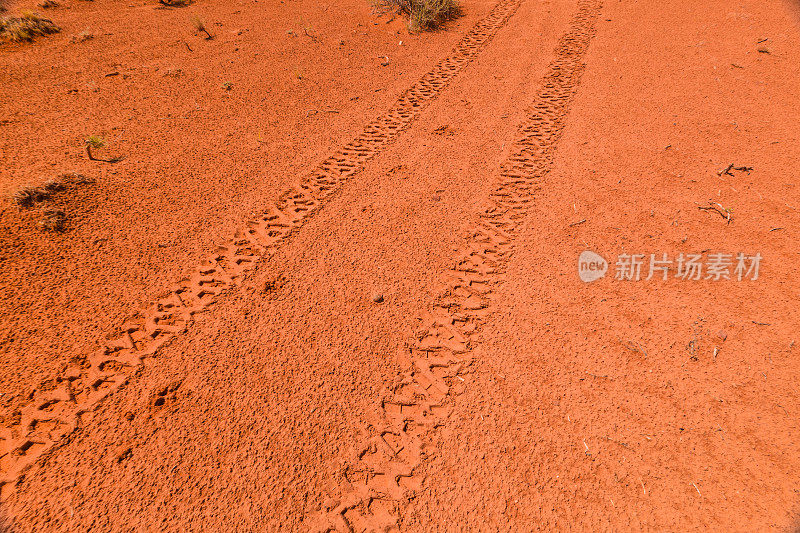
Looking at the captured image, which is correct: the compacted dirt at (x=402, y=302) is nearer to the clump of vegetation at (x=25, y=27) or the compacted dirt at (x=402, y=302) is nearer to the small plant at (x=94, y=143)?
the small plant at (x=94, y=143)

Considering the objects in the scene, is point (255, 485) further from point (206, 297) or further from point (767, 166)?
point (767, 166)

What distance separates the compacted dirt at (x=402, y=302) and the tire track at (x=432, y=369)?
2 centimetres

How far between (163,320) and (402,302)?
5.30 ft

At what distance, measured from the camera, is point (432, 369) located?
7.46 feet

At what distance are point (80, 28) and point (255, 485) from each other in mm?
7950

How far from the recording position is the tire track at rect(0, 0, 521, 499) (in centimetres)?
197

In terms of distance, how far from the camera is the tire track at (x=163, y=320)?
197 centimetres

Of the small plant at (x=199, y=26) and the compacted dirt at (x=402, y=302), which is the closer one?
the compacted dirt at (x=402, y=302)

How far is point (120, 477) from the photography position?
1841mm

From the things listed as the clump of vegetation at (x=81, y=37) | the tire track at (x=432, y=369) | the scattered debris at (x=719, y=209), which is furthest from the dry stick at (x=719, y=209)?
the clump of vegetation at (x=81, y=37)

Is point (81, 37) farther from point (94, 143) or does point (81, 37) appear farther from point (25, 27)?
point (94, 143)

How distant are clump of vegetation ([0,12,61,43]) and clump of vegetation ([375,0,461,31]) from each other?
5403 mm

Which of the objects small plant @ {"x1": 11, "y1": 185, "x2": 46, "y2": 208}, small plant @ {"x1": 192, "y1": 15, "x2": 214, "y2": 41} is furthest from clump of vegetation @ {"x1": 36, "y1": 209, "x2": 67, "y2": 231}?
small plant @ {"x1": 192, "y1": 15, "x2": 214, "y2": 41}

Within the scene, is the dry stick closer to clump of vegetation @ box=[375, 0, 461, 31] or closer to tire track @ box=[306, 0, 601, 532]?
tire track @ box=[306, 0, 601, 532]
